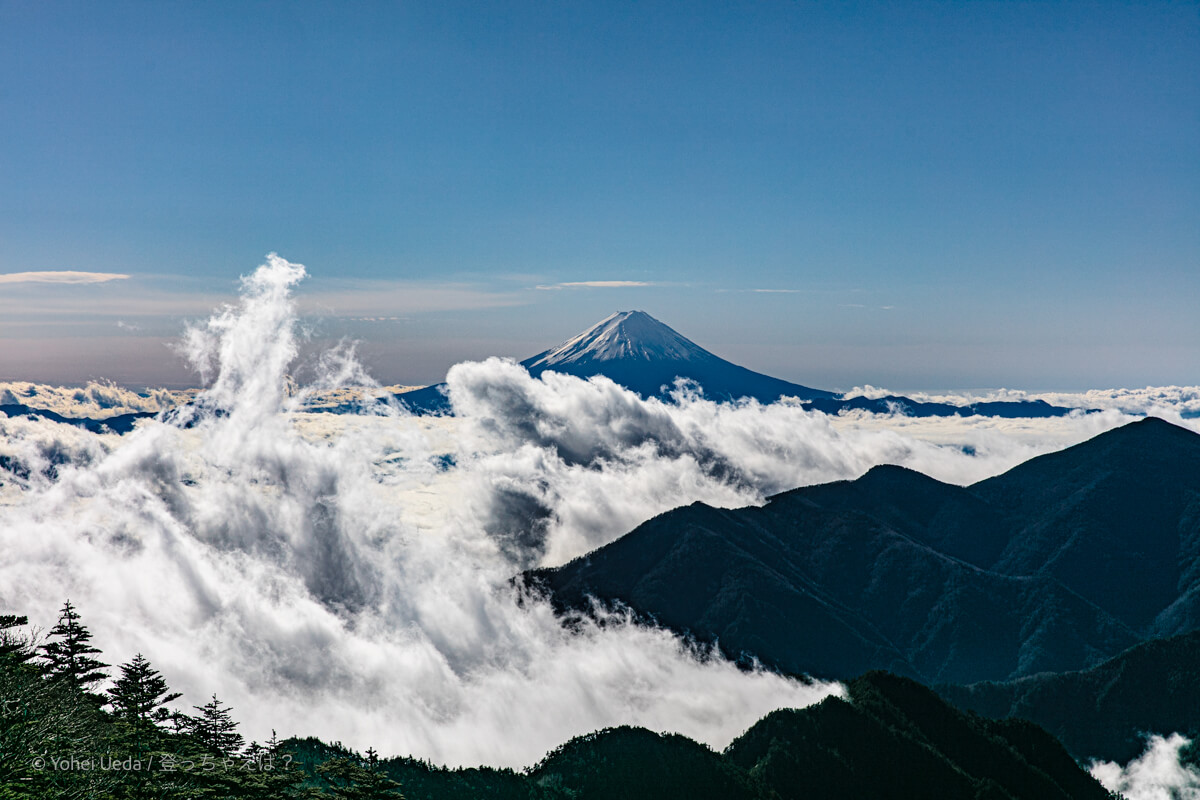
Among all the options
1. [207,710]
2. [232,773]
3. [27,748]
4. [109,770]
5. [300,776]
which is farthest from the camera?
[207,710]

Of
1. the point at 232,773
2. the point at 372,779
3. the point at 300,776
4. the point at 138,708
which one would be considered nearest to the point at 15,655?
the point at 138,708

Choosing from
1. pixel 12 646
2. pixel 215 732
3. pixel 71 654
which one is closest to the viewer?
pixel 12 646

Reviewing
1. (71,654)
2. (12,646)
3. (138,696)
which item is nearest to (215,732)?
(138,696)

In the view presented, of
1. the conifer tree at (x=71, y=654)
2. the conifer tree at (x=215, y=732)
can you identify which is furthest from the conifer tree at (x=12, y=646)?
the conifer tree at (x=215, y=732)

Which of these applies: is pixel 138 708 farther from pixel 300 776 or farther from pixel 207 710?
pixel 300 776

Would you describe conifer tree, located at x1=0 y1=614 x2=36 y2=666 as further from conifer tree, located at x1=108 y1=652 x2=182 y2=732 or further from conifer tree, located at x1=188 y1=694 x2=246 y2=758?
conifer tree, located at x1=188 y1=694 x2=246 y2=758

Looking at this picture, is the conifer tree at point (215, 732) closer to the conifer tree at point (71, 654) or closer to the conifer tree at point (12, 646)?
the conifer tree at point (71, 654)

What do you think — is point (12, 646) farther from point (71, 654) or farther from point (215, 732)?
point (215, 732)

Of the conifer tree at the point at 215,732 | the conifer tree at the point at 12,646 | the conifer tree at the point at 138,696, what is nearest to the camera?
the conifer tree at the point at 12,646
